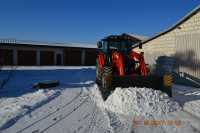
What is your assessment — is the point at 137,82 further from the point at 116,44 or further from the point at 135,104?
the point at 116,44

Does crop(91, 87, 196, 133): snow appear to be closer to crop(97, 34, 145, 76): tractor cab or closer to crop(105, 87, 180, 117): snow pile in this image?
crop(105, 87, 180, 117): snow pile

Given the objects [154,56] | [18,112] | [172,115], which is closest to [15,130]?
[18,112]

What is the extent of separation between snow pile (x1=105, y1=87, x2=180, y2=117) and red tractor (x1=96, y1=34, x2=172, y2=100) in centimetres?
54

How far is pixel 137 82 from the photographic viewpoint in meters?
9.87

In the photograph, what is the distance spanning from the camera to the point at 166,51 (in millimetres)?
17828

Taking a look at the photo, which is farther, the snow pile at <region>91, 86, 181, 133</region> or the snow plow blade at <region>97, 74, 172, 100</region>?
the snow plow blade at <region>97, 74, 172, 100</region>

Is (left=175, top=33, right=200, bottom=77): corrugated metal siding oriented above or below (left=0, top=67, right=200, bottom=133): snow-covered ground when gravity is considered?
above

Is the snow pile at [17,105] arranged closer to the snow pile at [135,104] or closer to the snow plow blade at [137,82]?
the snow pile at [135,104]

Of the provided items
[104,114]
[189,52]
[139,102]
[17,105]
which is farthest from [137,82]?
[189,52]

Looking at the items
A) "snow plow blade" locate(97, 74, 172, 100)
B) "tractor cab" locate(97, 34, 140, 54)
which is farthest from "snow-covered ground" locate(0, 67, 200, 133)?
"tractor cab" locate(97, 34, 140, 54)

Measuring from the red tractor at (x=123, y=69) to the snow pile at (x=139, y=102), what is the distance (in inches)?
21.3

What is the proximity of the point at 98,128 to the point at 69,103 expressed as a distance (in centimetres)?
363

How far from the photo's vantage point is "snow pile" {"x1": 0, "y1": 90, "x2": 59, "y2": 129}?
749 cm
